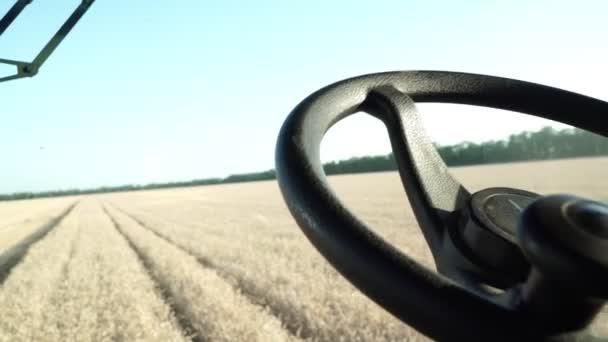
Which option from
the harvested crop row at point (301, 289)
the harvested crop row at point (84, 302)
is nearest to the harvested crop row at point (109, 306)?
the harvested crop row at point (84, 302)

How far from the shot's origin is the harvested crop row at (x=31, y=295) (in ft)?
13.0

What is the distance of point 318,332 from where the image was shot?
11.7 feet

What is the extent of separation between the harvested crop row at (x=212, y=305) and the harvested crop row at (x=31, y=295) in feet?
3.68

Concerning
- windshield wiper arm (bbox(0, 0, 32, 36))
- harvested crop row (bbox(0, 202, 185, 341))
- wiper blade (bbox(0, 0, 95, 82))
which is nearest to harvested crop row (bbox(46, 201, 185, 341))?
harvested crop row (bbox(0, 202, 185, 341))

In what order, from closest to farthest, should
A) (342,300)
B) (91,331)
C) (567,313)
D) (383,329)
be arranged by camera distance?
(567,313)
(383,329)
(91,331)
(342,300)

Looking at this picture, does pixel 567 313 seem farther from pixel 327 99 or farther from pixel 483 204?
pixel 327 99

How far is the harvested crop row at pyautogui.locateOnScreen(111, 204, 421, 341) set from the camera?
11.7 feet

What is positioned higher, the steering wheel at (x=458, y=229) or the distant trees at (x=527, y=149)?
the steering wheel at (x=458, y=229)

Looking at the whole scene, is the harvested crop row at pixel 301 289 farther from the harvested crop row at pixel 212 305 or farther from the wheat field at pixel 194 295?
the harvested crop row at pixel 212 305

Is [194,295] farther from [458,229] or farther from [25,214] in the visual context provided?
[25,214]

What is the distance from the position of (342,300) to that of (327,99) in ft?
12.0

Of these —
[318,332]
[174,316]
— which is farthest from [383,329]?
[174,316]

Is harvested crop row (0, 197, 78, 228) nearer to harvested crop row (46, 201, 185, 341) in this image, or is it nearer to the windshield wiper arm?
harvested crop row (46, 201, 185, 341)

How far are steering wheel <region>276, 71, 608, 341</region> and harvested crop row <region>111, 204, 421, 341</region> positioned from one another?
8.97 feet
